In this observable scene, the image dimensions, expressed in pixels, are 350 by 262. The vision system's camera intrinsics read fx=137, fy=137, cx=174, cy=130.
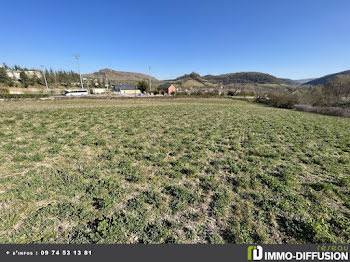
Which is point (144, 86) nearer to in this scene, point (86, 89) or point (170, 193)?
point (86, 89)

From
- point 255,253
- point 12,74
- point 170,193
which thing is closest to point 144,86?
point 170,193

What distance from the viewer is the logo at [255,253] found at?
2.67 m

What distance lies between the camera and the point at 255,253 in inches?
106

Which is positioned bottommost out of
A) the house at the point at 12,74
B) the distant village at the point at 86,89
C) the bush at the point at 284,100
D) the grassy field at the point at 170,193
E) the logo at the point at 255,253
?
the logo at the point at 255,253

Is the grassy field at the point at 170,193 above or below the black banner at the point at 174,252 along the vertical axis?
above

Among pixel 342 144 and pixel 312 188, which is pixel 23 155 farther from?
pixel 342 144

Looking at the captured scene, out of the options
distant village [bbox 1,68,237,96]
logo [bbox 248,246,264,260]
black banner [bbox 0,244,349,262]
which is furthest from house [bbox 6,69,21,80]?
logo [bbox 248,246,264,260]

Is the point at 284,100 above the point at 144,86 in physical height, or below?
below

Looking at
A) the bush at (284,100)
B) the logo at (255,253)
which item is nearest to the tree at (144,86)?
the bush at (284,100)

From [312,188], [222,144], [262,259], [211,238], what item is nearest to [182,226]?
[211,238]

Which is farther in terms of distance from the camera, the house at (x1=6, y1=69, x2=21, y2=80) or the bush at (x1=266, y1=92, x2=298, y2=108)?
the house at (x1=6, y1=69, x2=21, y2=80)

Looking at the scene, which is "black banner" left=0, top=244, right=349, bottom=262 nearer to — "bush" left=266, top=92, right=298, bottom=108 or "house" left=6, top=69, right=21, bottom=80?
"bush" left=266, top=92, right=298, bottom=108

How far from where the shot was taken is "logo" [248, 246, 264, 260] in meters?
2.67

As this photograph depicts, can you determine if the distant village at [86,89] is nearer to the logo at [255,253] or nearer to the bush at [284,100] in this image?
the bush at [284,100]
